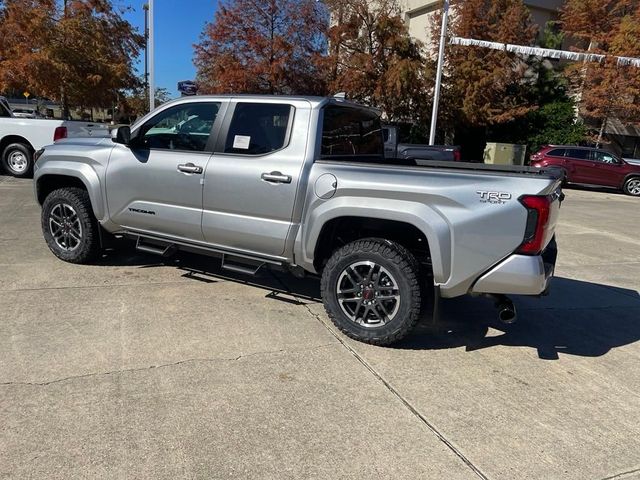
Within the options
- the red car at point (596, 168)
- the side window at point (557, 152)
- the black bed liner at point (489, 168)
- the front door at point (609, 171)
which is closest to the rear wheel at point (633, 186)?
the red car at point (596, 168)

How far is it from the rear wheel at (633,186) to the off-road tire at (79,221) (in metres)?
19.7

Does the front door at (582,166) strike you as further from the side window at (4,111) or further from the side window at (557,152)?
the side window at (4,111)

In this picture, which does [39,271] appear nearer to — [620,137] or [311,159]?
[311,159]

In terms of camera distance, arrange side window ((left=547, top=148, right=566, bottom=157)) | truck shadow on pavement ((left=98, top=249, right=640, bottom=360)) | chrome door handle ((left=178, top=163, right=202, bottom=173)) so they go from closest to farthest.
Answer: truck shadow on pavement ((left=98, top=249, right=640, bottom=360)), chrome door handle ((left=178, top=163, right=202, bottom=173)), side window ((left=547, top=148, right=566, bottom=157))

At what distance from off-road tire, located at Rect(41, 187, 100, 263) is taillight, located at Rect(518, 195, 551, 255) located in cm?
426

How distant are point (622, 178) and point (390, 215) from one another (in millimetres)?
18990

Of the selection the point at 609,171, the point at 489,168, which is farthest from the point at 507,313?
the point at 609,171

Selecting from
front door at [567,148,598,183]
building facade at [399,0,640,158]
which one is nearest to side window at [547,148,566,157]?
front door at [567,148,598,183]

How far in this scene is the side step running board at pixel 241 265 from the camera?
4688 millimetres

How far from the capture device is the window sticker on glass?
465 cm

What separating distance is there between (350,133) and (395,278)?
5.51ft

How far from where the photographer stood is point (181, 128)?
506cm

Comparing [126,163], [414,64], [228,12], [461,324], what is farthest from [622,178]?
[126,163]

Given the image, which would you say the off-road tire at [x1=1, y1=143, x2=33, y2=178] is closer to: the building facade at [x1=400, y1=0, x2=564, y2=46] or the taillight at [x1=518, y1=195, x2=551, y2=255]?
the taillight at [x1=518, y1=195, x2=551, y2=255]
